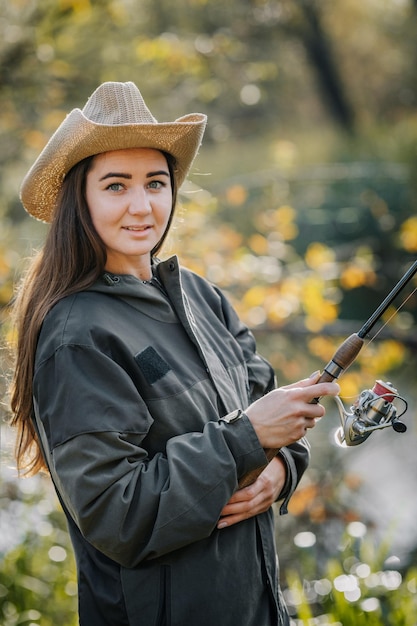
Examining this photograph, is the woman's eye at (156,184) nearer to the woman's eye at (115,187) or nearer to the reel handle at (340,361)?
the woman's eye at (115,187)

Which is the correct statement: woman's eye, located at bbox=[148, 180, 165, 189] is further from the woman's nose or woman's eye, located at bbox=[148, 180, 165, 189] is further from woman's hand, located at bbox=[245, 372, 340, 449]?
woman's hand, located at bbox=[245, 372, 340, 449]

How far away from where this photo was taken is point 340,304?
22.3ft

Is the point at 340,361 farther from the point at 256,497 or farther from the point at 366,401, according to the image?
the point at 256,497

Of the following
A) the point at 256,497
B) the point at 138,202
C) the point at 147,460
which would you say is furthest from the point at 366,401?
the point at 138,202

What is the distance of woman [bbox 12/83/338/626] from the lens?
65.9 inches

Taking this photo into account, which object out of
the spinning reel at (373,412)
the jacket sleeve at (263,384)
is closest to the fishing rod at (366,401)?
the spinning reel at (373,412)

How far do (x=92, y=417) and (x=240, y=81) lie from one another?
5.02 meters

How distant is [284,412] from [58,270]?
573mm

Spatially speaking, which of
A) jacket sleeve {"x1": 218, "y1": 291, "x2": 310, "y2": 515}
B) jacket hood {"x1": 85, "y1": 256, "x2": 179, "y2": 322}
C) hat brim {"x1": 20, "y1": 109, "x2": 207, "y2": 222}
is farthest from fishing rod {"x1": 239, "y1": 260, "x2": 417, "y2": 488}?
hat brim {"x1": 20, "y1": 109, "x2": 207, "y2": 222}

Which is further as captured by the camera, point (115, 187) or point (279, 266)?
point (279, 266)

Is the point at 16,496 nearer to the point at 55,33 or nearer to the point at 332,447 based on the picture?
the point at 332,447

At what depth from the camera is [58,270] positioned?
6.15ft

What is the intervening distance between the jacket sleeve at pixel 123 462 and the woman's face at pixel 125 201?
0.95 feet

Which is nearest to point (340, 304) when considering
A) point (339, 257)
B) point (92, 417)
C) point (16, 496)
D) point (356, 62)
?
point (339, 257)
